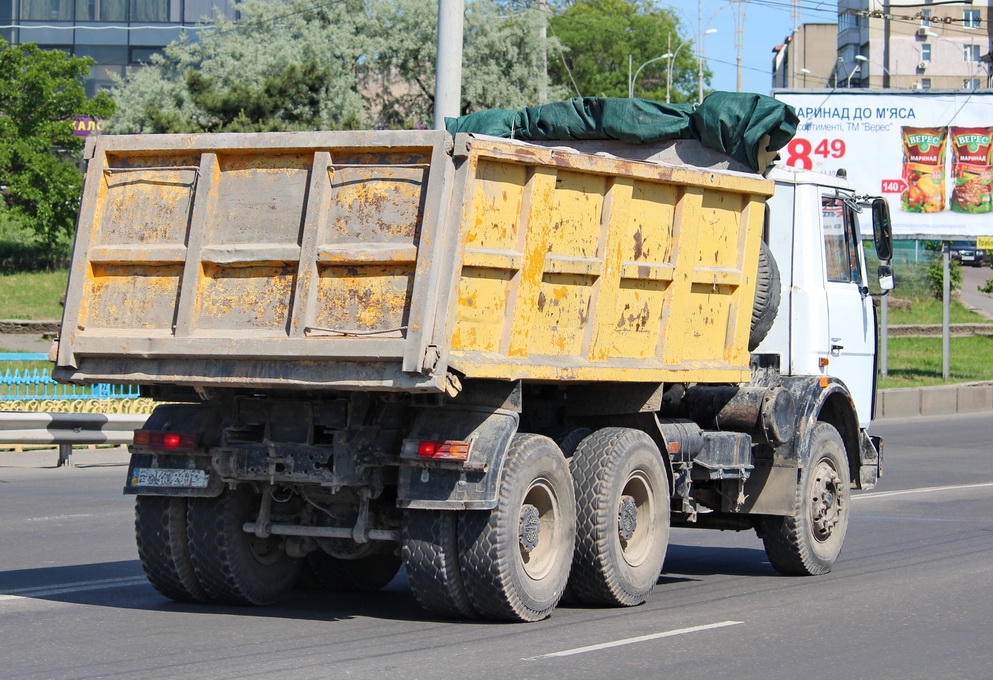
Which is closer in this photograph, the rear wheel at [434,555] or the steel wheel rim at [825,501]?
the rear wheel at [434,555]

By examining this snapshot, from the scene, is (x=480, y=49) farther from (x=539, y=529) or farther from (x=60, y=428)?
(x=539, y=529)

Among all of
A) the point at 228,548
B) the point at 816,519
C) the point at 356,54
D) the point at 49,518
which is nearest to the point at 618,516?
the point at 228,548

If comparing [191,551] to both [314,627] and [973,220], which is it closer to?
[314,627]

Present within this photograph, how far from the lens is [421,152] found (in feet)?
22.7

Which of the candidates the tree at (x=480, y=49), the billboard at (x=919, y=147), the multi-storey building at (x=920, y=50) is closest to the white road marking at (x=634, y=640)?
the billboard at (x=919, y=147)

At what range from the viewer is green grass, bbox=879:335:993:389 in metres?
30.0

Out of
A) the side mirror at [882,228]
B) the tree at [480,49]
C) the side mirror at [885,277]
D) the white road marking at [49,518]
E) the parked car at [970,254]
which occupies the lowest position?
the white road marking at [49,518]

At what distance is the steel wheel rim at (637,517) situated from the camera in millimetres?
8219

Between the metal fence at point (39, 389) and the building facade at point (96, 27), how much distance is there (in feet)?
154

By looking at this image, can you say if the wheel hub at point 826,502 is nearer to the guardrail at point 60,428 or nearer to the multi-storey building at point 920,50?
the guardrail at point 60,428

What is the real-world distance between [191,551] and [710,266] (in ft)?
11.5

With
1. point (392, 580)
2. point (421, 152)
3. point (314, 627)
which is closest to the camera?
point (421, 152)

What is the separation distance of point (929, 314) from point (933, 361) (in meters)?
9.43

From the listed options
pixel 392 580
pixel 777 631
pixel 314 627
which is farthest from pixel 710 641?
pixel 392 580
